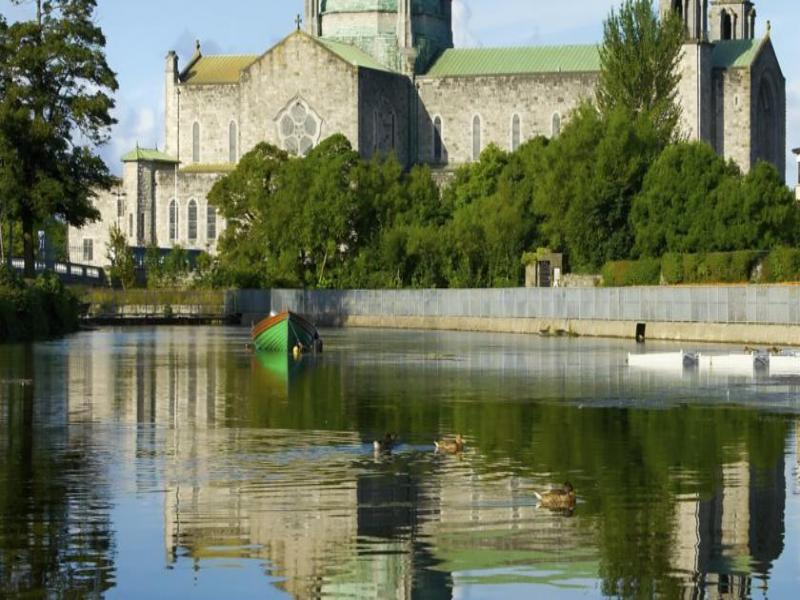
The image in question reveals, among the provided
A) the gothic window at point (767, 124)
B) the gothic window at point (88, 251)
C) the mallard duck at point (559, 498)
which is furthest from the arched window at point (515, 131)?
the mallard duck at point (559, 498)

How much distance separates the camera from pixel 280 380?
50000 millimetres

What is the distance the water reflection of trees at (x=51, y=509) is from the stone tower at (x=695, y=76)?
91.7 m

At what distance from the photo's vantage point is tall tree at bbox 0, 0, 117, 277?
80.3 metres

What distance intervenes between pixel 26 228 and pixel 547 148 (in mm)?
32965

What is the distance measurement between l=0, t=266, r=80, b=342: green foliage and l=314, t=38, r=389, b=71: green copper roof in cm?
4898

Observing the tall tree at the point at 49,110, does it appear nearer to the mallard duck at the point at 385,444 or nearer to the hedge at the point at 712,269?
the hedge at the point at 712,269

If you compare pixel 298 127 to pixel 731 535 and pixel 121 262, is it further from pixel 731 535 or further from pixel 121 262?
pixel 731 535

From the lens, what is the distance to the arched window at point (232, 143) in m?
140

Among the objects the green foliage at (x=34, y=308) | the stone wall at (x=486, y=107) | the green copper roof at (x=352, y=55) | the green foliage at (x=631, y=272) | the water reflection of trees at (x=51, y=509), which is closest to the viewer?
the water reflection of trees at (x=51, y=509)

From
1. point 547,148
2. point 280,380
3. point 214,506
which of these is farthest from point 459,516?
point 547,148

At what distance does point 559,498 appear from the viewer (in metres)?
23.4

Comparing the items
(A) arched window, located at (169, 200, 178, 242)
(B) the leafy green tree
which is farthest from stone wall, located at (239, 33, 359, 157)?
(B) the leafy green tree

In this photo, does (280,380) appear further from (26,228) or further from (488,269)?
(488,269)

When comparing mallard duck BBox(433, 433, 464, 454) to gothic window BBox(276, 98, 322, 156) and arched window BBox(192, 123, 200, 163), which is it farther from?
arched window BBox(192, 123, 200, 163)
